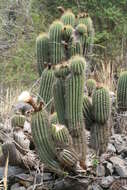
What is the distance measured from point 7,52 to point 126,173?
28.7 feet

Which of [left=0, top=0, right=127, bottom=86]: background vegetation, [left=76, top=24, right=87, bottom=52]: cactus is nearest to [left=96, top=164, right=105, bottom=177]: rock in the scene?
[left=76, top=24, right=87, bottom=52]: cactus

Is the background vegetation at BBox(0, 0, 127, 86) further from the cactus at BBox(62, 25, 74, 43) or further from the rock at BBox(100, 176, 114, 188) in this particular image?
the rock at BBox(100, 176, 114, 188)

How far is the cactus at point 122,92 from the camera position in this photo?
6229 mm

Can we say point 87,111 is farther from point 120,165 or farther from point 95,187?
point 95,187

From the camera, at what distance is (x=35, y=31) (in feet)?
45.1

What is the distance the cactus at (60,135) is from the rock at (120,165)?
29.8 inches

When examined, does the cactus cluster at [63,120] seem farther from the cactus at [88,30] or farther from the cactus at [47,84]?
the cactus at [88,30]

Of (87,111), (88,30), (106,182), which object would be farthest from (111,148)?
(88,30)

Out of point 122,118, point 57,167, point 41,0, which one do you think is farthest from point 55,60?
point 41,0

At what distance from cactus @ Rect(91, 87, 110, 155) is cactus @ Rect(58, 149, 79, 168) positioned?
2.38 feet

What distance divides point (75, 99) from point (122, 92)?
4.04ft

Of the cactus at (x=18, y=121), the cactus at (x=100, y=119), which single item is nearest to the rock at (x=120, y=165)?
the cactus at (x=100, y=119)

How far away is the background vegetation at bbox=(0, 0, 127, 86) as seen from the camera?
12.4 meters

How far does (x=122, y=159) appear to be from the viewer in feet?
18.5
